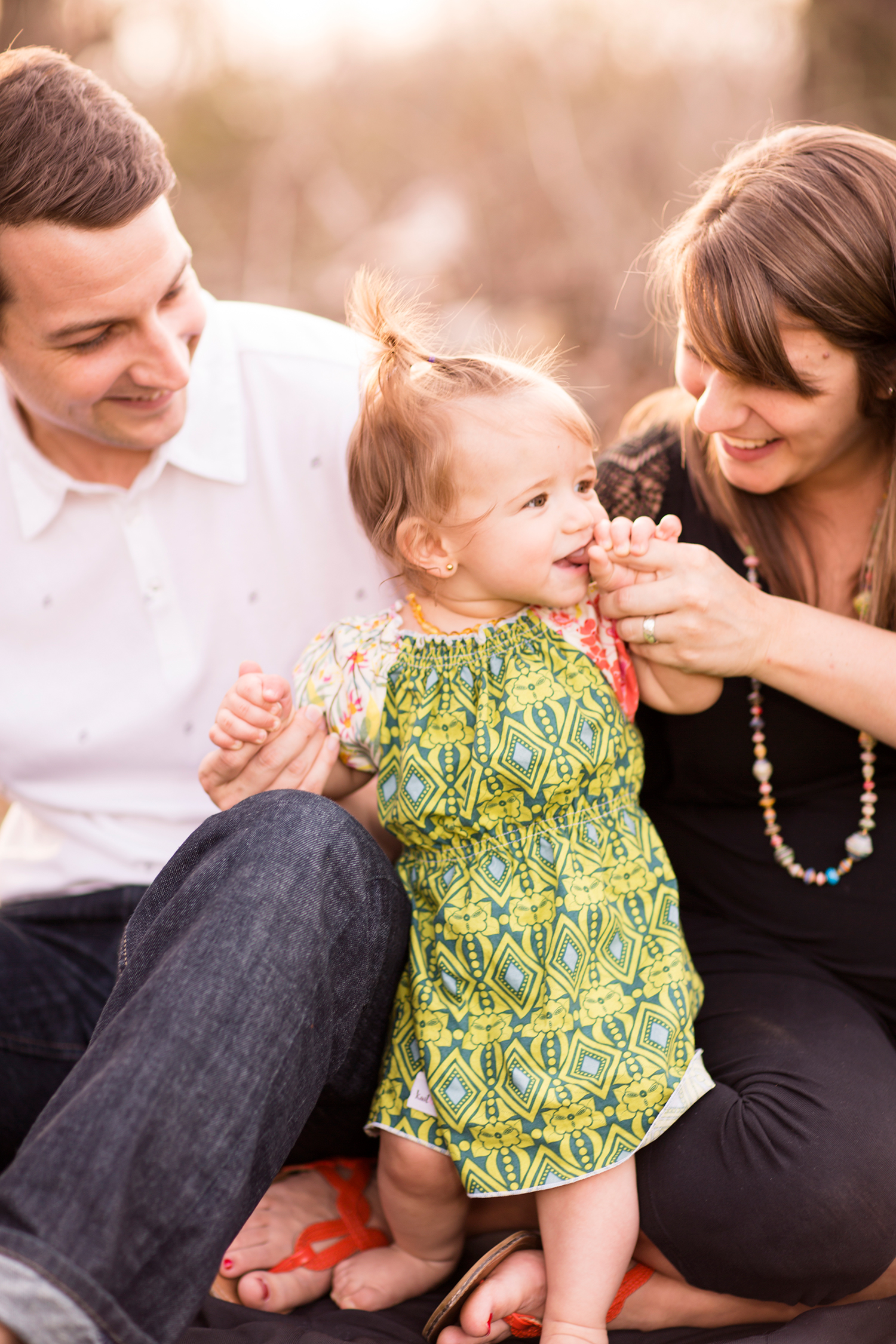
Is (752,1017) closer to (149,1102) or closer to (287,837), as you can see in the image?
(287,837)

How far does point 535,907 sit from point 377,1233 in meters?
0.59

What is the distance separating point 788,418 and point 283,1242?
51.0 inches

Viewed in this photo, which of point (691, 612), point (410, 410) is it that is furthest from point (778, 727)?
point (410, 410)

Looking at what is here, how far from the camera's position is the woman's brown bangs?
4.51ft

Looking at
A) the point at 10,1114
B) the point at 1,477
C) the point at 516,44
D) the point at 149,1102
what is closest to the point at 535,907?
the point at 149,1102

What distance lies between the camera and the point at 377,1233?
1519mm

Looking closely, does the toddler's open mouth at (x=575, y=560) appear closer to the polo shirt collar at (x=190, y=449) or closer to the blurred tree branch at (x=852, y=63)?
the polo shirt collar at (x=190, y=449)

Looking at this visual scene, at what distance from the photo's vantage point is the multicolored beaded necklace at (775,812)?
154 cm

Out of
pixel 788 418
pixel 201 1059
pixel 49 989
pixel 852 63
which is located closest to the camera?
pixel 201 1059

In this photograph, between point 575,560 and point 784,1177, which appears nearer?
point 784,1177

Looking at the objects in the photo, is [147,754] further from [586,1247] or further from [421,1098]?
[586,1247]

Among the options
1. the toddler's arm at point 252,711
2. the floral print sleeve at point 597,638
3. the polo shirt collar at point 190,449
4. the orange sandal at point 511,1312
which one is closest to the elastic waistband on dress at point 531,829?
Answer: the floral print sleeve at point 597,638

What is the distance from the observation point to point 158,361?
160 centimetres

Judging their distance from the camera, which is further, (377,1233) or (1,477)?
(1,477)
